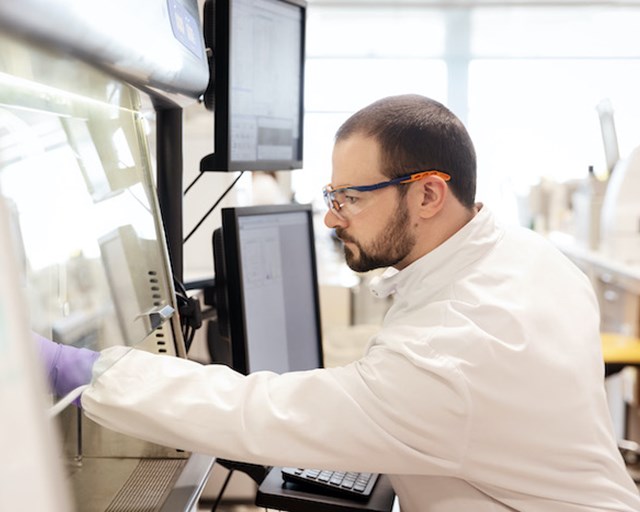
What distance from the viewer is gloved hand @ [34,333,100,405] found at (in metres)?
0.75

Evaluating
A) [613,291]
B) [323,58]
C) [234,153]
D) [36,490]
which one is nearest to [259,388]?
[234,153]

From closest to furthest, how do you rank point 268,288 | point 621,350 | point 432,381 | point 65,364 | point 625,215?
1. point 65,364
2. point 432,381
3. point 268,288
4. point 621,350
5. point 625,215

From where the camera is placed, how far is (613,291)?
347 centimetres

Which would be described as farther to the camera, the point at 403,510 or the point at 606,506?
the point at 403,510

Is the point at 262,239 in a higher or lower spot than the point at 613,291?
higher

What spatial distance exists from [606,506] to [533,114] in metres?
6.63

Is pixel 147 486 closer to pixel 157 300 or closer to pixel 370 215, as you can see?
pixel 157 300

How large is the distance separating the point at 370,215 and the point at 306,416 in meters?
0.37

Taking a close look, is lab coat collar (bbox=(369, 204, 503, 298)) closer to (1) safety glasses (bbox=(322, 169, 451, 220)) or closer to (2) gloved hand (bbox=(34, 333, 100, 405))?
(1) safety glasses (bbox=(322, 169, 451, 220))

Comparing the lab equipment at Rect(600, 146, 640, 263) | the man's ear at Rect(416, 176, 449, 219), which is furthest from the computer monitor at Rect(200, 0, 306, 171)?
the lab equipment at Rect(600, 146, 640, 263)

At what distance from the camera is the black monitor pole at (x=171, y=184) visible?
135cm

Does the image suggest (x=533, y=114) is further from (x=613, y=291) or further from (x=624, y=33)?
(x=613, y=291)

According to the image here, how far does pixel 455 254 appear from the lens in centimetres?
111

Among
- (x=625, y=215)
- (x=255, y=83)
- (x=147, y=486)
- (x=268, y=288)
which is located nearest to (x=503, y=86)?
(x=625, y=215)
